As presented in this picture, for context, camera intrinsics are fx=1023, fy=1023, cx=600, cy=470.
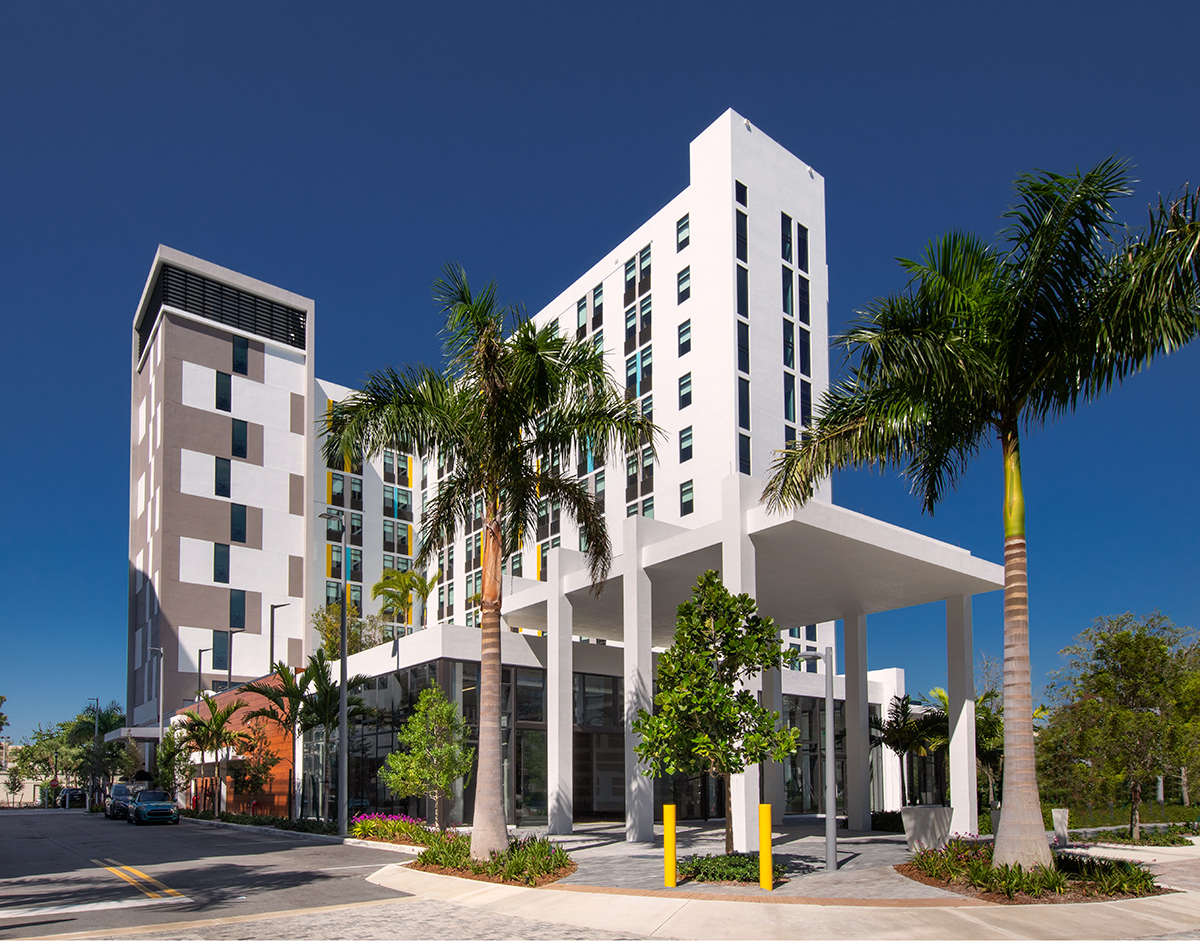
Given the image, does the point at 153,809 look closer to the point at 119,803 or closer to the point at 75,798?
the point at 119,803

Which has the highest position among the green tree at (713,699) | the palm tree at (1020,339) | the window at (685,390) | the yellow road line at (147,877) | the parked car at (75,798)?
the window at (685,390)

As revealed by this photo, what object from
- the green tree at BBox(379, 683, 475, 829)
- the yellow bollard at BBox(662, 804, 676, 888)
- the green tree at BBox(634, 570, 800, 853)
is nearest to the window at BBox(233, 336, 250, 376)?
the green tree at BBox(379, 683, 475, 829)

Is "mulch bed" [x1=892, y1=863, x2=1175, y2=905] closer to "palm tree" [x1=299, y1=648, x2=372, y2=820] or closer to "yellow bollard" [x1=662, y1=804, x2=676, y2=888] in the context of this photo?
"yellow bollard" [x1=662, y1=804, x2=676, y2=888]

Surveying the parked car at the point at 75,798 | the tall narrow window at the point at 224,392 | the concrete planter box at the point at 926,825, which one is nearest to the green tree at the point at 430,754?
the concrete planter box at the point at 926,825

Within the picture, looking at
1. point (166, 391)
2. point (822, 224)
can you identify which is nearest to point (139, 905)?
point (822, 224)

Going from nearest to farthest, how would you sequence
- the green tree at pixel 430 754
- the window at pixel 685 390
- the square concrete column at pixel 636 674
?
1. the square concrete column at pixel 636 674
2. the green tree at pixel 430 754
3. the window at pixel 685 390

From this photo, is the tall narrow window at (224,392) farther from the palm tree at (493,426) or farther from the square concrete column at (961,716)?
the square concrete column at (961,716)

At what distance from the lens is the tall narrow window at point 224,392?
230 ft

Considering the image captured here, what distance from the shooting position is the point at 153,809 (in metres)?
43.8

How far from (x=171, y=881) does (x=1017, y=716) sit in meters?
15.3

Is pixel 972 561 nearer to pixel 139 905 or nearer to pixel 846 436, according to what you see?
pixel 846 436

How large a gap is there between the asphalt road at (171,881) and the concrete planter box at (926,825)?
9857 mm

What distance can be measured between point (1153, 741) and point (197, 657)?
5628 centimetres

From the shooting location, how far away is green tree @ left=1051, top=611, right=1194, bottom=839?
931 inches
